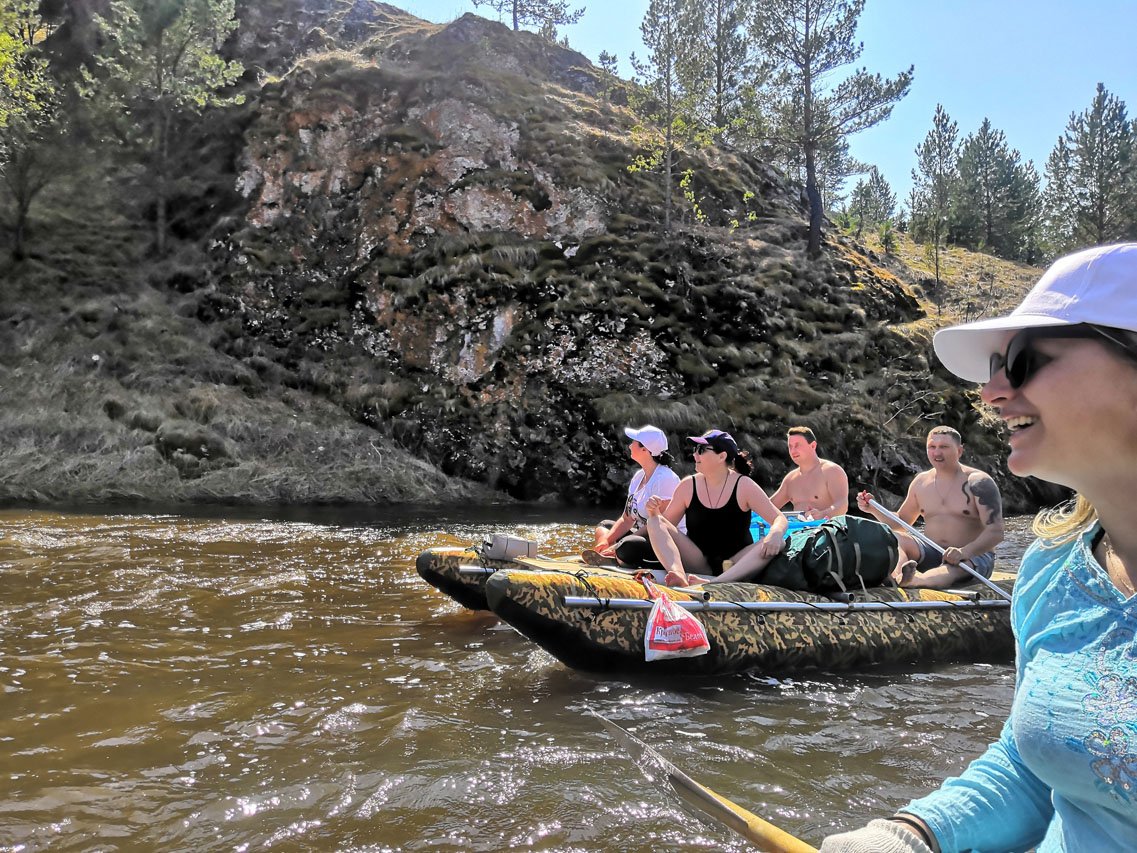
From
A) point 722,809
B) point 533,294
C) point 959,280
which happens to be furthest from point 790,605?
point 959,280

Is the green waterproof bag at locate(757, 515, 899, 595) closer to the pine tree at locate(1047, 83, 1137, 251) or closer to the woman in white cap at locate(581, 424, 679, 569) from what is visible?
the woman in white cap at locate(581, 424, 679, 569)

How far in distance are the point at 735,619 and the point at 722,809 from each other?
2930 mm

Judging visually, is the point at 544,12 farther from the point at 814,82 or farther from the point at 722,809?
the point at 722,809

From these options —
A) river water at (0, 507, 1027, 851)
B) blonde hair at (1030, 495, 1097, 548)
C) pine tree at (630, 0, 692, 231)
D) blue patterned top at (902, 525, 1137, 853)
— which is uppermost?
pine tree at (630, 0, 692, 231)

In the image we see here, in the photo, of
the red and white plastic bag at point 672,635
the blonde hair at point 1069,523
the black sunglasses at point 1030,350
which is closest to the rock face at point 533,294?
the red and white plastic bag at point 672,635

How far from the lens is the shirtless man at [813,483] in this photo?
738cm

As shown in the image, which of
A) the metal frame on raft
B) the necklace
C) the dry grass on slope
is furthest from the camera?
the dry grass on slope

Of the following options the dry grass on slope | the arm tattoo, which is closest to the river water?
the arm tattoo

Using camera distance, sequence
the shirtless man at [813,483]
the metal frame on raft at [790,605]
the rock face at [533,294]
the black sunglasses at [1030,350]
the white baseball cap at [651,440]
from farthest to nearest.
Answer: the rock face at [533,294] → the shirtless man at [813,483] → the white baseball cap at [651,440] → the metal frame on raft at [790,605] → the black sunglasses at [1030,350]

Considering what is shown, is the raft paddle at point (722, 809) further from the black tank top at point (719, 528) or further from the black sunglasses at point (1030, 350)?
the black tank top at point (719, 528)

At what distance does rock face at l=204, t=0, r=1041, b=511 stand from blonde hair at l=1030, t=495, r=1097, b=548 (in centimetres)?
1566

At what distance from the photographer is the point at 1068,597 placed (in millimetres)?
1336

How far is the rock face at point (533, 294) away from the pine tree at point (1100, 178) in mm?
16568

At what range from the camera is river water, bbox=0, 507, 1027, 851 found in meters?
3.16
